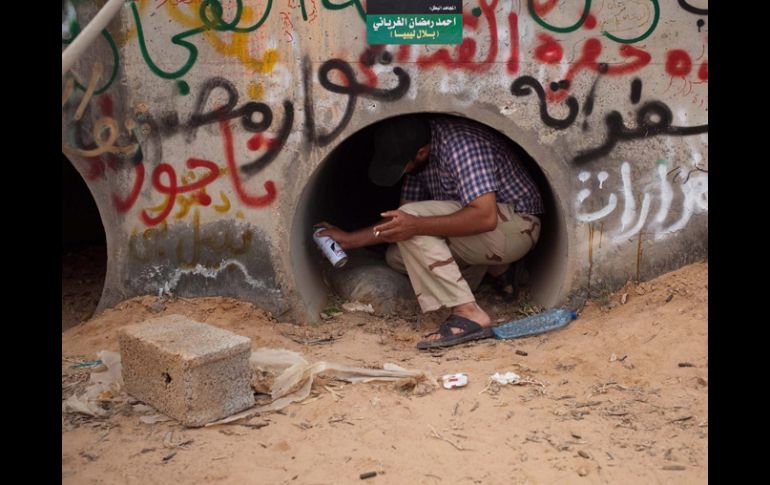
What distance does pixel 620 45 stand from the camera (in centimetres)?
464

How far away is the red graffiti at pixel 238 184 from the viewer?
486 centimetres

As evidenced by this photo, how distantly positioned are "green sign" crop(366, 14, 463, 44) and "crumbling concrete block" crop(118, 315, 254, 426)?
2.11 metres

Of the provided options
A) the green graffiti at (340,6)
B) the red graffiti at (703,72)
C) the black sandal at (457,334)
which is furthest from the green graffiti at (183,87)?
the red graffiti at (703,72)

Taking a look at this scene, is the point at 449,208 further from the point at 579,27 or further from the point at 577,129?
the point at 579,27

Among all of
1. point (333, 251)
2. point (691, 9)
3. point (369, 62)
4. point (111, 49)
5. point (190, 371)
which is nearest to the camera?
point (190, 371)

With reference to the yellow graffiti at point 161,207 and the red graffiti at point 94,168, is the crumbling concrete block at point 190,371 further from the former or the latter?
the red graffiti at point 94,168

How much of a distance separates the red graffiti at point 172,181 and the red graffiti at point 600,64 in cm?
236

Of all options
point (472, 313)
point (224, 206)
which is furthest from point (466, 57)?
point (224, 206)

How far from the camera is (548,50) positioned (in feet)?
15.3

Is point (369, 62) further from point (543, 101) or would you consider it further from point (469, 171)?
point (543, 101)

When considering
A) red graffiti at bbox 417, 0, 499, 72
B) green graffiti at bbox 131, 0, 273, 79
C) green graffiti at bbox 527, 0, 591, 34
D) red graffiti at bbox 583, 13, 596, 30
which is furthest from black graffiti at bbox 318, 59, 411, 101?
red graffiti at bbox 583, 13, 596, 30

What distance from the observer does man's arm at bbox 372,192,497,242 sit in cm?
470

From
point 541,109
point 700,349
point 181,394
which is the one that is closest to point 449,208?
point 541,109

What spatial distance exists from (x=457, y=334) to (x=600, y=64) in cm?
190
